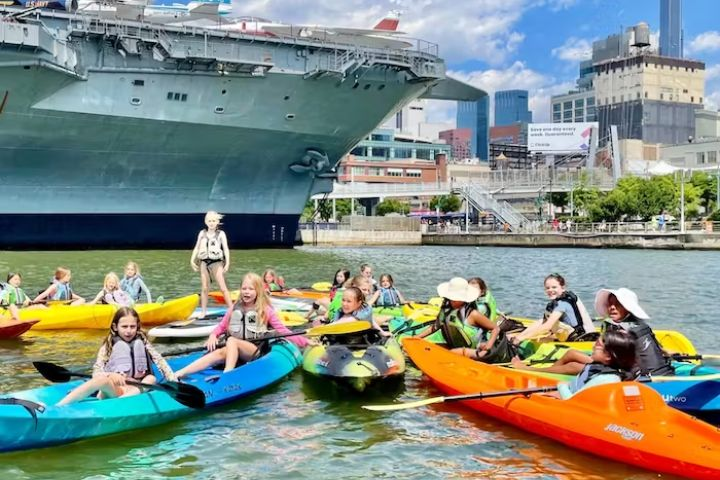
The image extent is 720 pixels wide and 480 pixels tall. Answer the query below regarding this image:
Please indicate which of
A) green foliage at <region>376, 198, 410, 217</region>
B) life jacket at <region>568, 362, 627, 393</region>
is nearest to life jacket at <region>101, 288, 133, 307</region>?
life jacket at <region>568, 362, 627, 393</region>

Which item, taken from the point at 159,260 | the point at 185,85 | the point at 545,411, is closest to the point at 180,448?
the point at 545,411

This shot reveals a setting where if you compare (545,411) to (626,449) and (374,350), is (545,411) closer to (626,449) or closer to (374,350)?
(626,449)

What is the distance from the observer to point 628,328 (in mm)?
8344

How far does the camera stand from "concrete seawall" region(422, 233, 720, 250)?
55.6 meters

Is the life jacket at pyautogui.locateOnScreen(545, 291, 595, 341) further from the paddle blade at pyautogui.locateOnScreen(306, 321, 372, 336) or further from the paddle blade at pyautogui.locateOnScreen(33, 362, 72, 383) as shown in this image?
the paddle blade at pyautogui.locateOnScreen(33, 362, 72, 383)

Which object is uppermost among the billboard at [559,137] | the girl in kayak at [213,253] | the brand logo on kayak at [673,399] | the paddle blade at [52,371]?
the billboard at [559,137]

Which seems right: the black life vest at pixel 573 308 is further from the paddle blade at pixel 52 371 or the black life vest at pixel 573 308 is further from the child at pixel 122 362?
the paddle blade at pixel 52 371

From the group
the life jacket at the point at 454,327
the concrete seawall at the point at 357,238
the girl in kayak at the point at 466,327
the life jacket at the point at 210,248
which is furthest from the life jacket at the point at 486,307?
the concrete seawall at the point at 357,238

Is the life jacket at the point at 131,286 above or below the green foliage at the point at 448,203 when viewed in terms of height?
below

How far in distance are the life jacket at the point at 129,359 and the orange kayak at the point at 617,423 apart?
148 inches

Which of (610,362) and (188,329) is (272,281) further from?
(610,362)

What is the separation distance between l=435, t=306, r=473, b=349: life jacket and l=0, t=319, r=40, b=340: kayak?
25.0ft

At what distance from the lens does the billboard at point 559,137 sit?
109m

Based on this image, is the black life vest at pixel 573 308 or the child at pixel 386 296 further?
the child at pixel 386 296
